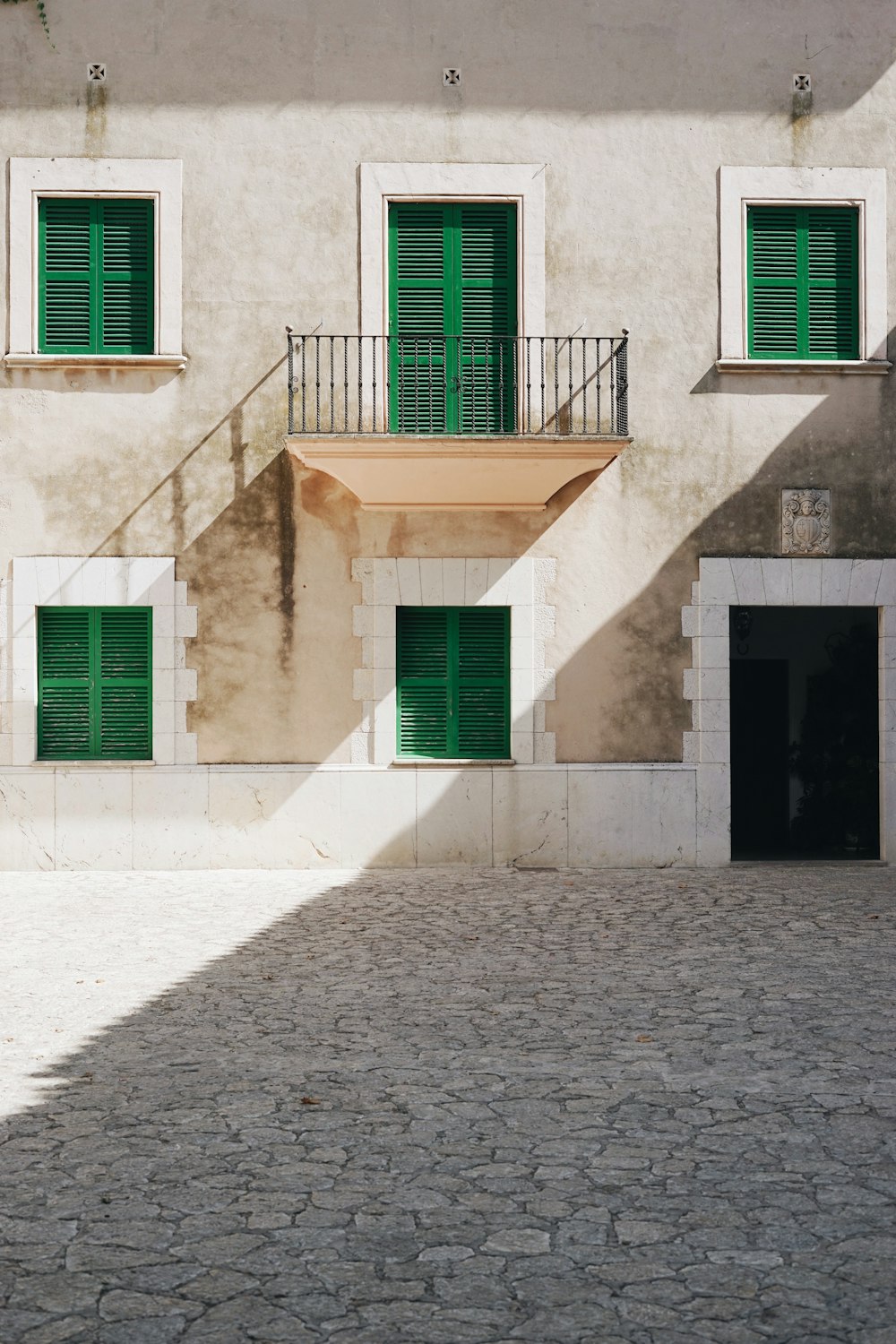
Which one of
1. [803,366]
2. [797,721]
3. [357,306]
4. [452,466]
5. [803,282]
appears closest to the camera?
[452,466]

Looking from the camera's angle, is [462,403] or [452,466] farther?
[462,403]

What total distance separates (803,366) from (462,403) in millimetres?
3034

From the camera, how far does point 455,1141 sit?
4688 millimetres

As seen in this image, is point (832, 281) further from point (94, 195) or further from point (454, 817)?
point (94, 195)

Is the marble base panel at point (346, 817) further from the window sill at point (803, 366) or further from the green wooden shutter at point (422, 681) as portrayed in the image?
the window sill at point (803, 366)

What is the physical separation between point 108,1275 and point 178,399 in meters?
9.82

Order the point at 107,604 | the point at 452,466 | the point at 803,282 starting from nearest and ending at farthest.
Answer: the point at 452,466 → the point at 107,604 → the point at 803,282

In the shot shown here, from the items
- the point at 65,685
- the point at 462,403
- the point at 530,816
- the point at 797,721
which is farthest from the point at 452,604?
the point at 797,721

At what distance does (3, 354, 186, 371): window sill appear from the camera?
40.4 ft

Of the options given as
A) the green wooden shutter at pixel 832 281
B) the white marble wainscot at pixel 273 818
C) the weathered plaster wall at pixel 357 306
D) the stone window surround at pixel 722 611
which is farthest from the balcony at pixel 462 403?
the white marble wainscot at pixel 273 818

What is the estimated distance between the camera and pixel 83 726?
1252 centimetres

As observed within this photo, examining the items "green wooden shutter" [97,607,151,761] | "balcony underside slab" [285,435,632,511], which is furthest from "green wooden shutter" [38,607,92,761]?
"balcony underside slab" [285,435,632,511]

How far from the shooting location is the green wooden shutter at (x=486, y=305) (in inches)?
495

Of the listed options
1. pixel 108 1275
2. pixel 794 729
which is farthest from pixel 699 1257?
pixel 794 729
